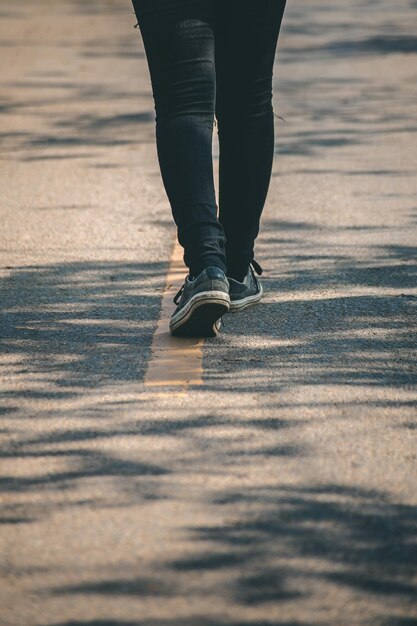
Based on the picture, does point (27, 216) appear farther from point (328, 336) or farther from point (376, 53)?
point (376, 53)

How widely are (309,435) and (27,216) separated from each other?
3238mm

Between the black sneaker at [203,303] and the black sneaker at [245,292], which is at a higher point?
the black sneaker at [203,303]

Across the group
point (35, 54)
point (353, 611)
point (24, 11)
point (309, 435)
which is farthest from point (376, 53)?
point (353, 611)

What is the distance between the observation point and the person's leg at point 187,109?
3.95 m

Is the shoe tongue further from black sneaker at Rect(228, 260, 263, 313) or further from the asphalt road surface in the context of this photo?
black sneaker at Rect(228, 260, 263, 313)

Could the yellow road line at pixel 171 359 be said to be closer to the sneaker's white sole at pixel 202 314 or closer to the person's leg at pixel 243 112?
the sneaker's white sole at pixel 202 314

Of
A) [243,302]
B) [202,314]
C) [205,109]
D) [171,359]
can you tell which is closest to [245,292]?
[243,302]

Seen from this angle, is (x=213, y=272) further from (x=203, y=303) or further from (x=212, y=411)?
(x=212, y=411)

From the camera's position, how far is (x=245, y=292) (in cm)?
459

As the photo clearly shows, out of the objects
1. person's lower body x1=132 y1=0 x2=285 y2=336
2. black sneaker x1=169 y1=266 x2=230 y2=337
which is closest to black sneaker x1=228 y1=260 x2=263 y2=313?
person's lower body x1=132 y1=0 x2=285 y2=336

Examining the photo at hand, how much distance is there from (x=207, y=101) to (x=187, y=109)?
0.07 meters

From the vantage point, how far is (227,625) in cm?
243

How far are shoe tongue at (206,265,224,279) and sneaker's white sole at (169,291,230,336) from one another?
58 millimetres

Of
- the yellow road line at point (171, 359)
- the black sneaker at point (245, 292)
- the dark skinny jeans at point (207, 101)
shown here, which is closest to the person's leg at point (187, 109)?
the dark skinny jeans at point (207, 101)
